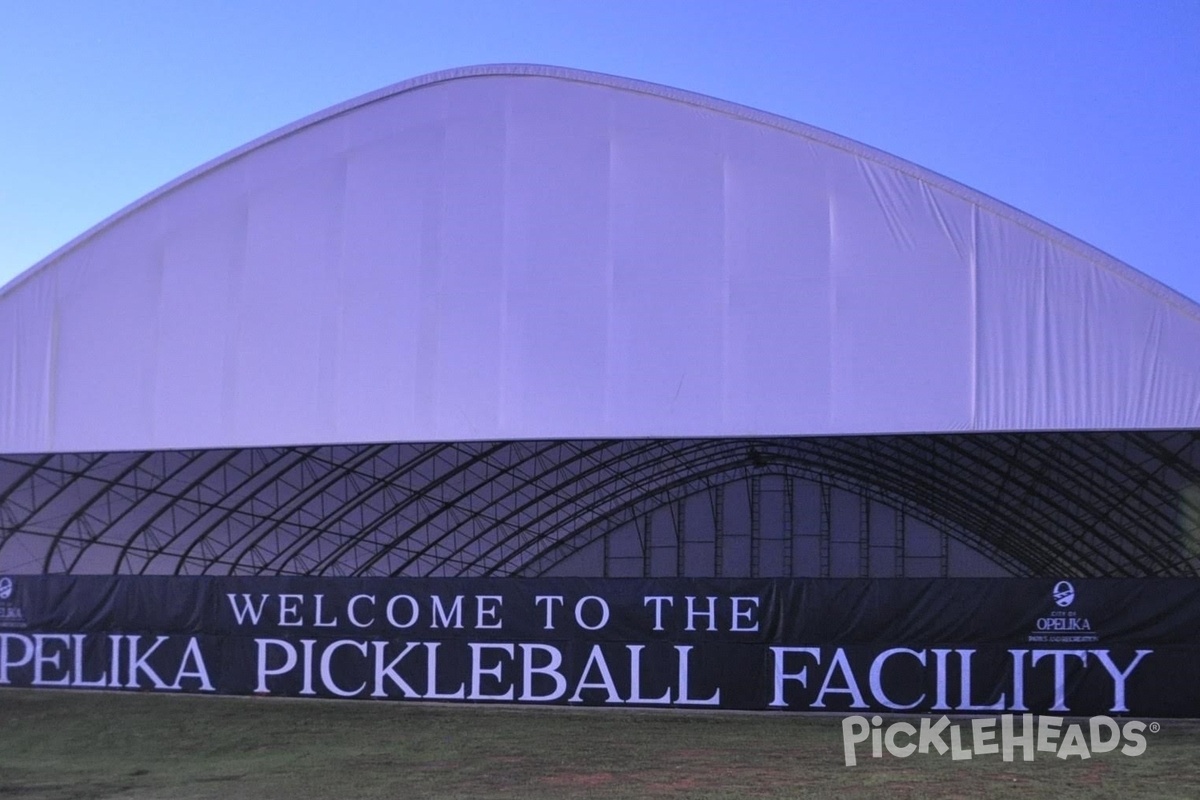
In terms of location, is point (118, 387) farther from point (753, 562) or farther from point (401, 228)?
point (753, 562)

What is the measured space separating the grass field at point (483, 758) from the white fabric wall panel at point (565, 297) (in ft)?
13.5

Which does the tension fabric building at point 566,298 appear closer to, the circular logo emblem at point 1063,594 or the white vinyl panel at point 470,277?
the white vinyl panel at point 470,277

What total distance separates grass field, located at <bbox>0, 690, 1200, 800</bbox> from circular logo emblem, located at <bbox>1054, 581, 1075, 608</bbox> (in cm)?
197

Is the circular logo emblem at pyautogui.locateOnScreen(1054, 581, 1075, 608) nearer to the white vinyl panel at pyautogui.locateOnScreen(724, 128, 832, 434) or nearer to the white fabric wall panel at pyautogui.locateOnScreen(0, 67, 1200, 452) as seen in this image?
the white fabric wall panel at pyautogui.locateOnScreen(0, 67, 1200, 452)

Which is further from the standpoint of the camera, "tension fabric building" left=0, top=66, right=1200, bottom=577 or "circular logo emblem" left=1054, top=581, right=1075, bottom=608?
"circular logo emblem" left=1054, top=581, right=1075, bottom=608

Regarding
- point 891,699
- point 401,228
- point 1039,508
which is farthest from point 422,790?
point 1039,508

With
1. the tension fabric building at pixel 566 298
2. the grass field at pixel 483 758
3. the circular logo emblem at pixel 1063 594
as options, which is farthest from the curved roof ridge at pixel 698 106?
the grass field at pixel 483 758

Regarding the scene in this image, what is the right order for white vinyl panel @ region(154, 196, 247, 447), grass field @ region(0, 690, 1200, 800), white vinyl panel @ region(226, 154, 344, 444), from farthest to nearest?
white vinyl panel @ region(154, 196, 247, 447)
white vinyl panel @ region(226, 154, 344, 444)
grass field @ region(0, 690, 1200, 800)

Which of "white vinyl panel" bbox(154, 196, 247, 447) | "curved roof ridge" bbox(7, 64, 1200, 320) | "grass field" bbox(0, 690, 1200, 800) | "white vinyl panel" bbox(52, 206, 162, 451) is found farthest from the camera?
"white vinyl panel" bbox(52, 206, 162, 451)

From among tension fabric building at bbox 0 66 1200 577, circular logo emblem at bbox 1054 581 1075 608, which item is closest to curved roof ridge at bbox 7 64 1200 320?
tension fabric building at bbox 0 66 1200 577

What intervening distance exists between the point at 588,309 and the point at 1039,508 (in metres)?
28.4

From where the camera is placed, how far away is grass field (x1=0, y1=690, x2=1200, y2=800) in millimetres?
13164

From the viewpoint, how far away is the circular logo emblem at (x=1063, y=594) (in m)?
16.8

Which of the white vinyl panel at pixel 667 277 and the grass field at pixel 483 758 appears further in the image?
the white vinyl panel at pixel 667 277
